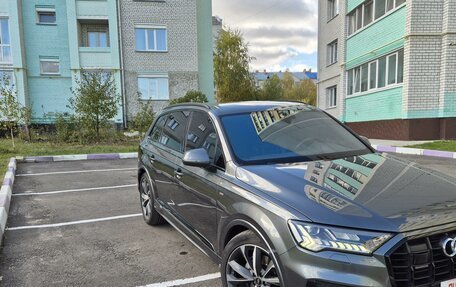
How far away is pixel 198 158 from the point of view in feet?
9.85

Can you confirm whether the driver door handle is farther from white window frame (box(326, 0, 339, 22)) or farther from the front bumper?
white window frame (box(326, 0, 339, 22))

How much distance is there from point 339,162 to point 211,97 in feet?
78.0

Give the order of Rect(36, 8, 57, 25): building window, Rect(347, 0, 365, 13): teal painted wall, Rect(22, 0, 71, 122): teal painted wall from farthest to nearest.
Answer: Rect(36, 8, 57, 25): building window, Rect(22, 0, 71, 122): teal painted wall, Rect(347, 0, 365, 13): teal painted wall

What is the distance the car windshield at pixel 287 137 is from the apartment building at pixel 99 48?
19668mm

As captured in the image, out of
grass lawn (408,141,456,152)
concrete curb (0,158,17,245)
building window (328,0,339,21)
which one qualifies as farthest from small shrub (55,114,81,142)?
building window (328,0,339,21)

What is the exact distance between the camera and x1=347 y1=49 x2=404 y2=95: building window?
13.9m

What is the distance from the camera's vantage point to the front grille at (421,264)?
1912 millimetres

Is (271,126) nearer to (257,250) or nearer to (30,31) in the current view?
(257,250)

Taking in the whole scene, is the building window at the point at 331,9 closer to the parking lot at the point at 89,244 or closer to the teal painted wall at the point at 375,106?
the teal painted wall at the point at 375,106

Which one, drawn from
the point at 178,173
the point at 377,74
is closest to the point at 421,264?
the point at 178,173

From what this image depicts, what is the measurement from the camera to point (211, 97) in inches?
1035

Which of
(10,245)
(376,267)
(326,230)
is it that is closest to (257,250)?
(326,230)

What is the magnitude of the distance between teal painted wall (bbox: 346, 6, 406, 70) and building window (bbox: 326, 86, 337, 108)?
3.45m

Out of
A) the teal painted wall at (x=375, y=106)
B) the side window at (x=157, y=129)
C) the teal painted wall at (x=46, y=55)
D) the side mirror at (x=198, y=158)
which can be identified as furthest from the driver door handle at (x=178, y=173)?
the teal painted wall at (x=46, y=55)
